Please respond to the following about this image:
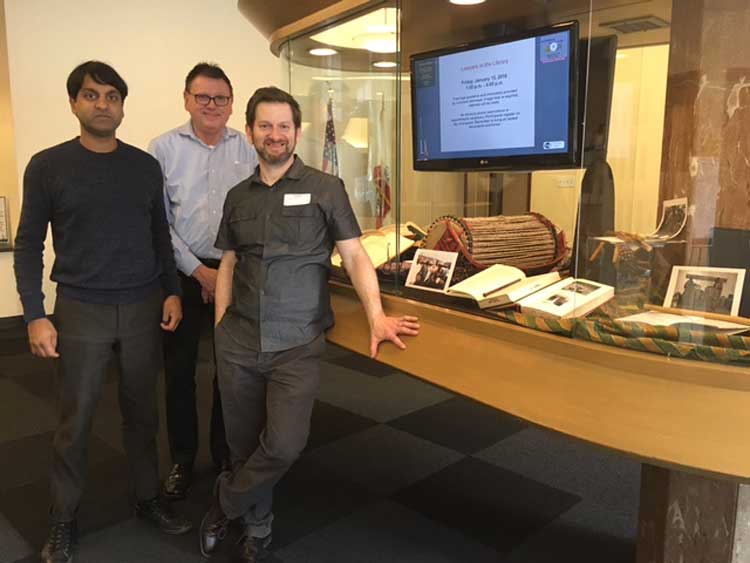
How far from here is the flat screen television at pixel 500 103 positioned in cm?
187

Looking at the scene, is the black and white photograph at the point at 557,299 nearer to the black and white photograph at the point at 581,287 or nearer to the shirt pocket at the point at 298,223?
the black and white photograph at the point at 581,287

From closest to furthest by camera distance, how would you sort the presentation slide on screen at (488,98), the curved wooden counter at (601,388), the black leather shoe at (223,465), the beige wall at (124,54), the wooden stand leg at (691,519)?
the curved wooden counter at (601,388)
the wooden stand leg at (691,519)
the presentation slide on screen at (488,98)
the black leather shoe at (223,465)
the beige wall at (124,54)

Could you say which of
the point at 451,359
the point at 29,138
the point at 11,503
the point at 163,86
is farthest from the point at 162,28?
the point at 451,359

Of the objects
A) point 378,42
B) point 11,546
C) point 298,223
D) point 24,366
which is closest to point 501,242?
point 298,223

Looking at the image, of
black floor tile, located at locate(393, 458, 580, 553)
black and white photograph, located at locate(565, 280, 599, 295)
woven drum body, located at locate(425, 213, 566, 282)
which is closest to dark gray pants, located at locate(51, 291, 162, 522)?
woven drum body, located at locate(425, 213, 566, 282)

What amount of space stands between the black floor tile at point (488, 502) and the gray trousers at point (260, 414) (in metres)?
0.79

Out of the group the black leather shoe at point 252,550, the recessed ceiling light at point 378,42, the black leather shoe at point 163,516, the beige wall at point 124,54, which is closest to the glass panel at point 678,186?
the recessed ceiling light at point 378,42

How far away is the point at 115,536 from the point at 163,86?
4661mm

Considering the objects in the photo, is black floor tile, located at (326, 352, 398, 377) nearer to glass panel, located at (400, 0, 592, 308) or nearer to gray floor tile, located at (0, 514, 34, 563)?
glass panel, located at (400, 0, 592, 308)

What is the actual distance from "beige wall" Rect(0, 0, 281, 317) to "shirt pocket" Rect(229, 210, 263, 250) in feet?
13.5

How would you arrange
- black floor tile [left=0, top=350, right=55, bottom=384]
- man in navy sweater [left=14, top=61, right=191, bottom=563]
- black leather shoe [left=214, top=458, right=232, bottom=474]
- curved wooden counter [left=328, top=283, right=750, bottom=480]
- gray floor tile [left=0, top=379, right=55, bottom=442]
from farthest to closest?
black floor tile [left=0, top=350, right=55, bottom=384] → gray floor tile [left=0, top=379, right=55, bottom=442] → black leather shoe [left=214, top=458, right=232, bottom=474] → man in navy sweater [left=14, top=61, right=191, bottom=563] → curved wooden counter [left=328, top=283, right=750, bottom=480]

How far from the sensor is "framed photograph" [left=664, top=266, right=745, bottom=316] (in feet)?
5.08

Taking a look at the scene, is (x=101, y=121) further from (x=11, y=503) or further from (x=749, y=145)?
(x=749, y=145)

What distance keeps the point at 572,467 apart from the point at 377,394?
4.80 feet
